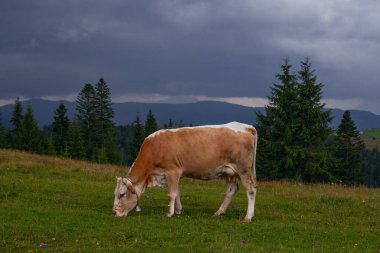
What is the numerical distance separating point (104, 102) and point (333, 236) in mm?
81942

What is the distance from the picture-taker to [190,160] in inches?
600

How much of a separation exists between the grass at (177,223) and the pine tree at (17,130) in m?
60.7

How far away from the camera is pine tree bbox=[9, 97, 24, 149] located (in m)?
79.3

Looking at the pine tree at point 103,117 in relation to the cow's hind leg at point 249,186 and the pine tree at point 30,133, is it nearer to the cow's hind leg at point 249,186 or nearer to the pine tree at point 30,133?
the pine tree at point 30,133

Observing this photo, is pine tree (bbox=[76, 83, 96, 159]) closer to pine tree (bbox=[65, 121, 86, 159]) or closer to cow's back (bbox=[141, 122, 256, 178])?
pine tree (bbox=[65, 121, 86, 159])

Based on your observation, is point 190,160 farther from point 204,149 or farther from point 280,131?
point 280,131

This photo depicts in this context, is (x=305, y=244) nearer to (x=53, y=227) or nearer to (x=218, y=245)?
(x=218, y=245)

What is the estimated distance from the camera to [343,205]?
61.6 ft

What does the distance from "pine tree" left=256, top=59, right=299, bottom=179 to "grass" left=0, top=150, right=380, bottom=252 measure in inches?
1132

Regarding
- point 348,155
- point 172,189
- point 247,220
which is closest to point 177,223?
point 172,189

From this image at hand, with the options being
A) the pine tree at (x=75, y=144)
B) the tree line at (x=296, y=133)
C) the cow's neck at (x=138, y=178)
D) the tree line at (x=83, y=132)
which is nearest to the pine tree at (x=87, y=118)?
the tree line at (x=83, y=132)

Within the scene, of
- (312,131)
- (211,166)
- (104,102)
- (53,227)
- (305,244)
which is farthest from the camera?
(104,102)

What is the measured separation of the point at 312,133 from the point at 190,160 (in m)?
38.8

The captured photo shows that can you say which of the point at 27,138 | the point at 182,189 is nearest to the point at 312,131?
the point at 182,189
